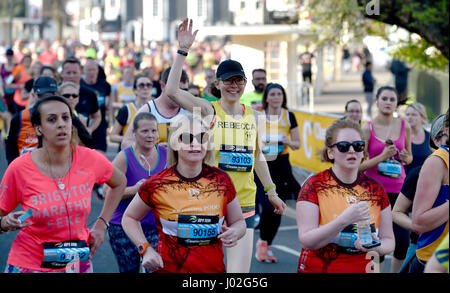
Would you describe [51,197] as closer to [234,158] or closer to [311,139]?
[234,158]

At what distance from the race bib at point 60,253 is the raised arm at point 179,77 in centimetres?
154

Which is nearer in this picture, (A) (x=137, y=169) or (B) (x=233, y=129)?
(B) (x=233, y=129)

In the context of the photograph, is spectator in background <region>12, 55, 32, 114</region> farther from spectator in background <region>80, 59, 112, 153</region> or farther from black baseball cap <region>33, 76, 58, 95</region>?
black baseball cap <region>33, 76, 58, 95</region>

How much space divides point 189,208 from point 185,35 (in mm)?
1687

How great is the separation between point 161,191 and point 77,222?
21.6 inches

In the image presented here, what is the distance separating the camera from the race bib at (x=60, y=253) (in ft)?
15.4

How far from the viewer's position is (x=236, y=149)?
20.1 feet

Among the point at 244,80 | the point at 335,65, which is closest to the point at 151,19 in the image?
the point at 335,65

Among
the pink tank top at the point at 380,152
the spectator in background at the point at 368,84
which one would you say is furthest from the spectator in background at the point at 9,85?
the pink tank top at the point at 380,152

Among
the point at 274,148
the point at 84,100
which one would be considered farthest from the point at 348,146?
the point at 84,100

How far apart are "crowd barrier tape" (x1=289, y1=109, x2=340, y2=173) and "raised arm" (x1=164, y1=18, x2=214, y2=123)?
23.3 ft

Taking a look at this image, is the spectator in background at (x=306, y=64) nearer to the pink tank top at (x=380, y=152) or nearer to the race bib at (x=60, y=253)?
the pink tank top at (x=380, y=152)

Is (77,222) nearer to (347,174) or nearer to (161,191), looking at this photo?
(161,191)

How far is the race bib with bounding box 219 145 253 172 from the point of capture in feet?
20.0
